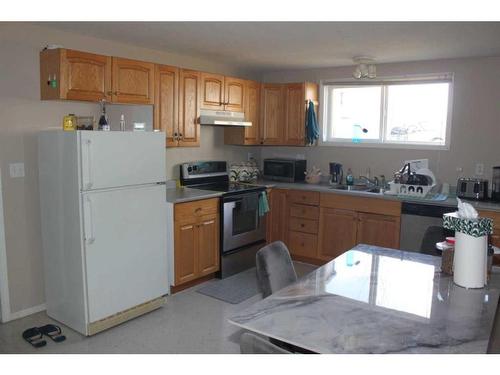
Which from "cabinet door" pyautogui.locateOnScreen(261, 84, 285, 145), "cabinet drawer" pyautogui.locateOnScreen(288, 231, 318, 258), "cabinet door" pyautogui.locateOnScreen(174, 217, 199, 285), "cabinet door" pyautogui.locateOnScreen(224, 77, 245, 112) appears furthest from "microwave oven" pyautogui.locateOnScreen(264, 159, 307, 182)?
"cabinet door" pyautogui.locateOnScreen(174, 217, 199, 285)

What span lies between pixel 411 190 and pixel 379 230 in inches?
19.8

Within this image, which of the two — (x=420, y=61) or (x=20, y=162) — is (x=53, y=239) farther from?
(x=420, y=61)

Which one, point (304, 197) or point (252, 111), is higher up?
point (252, 111)

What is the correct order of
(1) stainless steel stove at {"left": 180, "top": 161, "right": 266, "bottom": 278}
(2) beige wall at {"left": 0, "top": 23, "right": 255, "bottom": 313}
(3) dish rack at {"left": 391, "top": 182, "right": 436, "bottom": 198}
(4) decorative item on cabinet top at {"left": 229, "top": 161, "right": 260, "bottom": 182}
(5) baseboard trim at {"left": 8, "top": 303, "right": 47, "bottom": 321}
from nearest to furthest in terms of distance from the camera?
(2) beige wall at {"left": 0, "top": 23, "right": 255, "bottom": 313}
(5) baseboard trim at {"left": 8, "top": 303, "right": 47, "bottom": 321}
(3) dish rack at {"left": 391, "top": 182, "right": 436, "bottom": 198}
(1) stainless steel stove at {"left": 180, "top": 161, "right": 266, "bottom": 278}
(4) decorative item on cabinet top at {"left": 229, "top": 161, "right": 260, "bottom": 182}

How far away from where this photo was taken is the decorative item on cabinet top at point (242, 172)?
526 centimetres

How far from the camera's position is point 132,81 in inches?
150

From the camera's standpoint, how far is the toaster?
4223 mm

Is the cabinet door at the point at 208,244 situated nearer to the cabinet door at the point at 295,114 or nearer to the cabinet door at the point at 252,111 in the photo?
the cabinet door at the point at 252,111

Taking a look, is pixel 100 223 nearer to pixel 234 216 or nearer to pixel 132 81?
pixel 132 81

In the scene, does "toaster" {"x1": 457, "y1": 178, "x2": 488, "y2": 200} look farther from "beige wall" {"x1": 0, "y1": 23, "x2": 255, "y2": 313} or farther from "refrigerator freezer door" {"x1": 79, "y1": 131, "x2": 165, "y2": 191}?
"beige wall" {"x1": 0, "y1": 23, "x2": 255, "y2": 313}

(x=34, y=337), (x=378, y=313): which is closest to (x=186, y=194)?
(x=34, y=337)

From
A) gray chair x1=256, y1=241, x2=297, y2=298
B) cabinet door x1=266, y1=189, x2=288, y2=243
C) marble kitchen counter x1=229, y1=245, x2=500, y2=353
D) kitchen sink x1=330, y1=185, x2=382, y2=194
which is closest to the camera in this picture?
marble kitchen counter x1=229, y1=245, x2=500, y2=353

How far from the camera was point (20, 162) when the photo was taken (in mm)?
3389

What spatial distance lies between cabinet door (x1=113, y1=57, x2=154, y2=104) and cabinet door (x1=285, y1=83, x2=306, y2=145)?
6.02 ft
